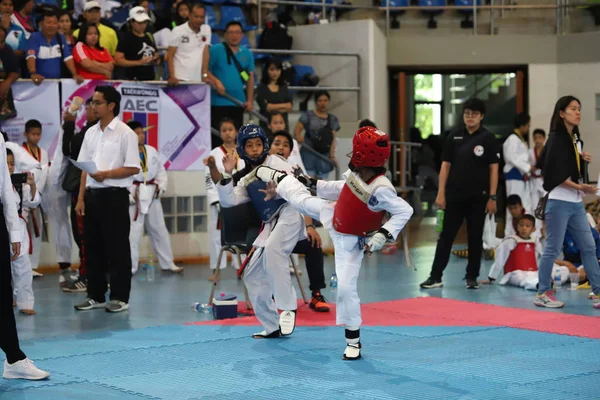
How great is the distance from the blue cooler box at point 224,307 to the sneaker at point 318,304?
76 cm

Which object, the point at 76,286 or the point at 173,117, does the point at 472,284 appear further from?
the point at 173,117

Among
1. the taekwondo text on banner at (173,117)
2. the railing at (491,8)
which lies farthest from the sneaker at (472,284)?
the railing at (491,8)

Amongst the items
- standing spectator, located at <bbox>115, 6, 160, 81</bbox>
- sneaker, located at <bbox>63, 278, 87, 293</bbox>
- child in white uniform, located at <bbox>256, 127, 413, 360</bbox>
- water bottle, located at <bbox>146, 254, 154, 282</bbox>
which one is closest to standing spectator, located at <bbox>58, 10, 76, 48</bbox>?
standing spectator, located at <bbox>115, 6, 160, 81</bbox>

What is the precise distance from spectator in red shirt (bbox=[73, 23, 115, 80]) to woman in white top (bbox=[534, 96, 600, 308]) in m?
5.61

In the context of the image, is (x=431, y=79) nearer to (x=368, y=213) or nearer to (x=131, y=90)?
(x=131, y=90)

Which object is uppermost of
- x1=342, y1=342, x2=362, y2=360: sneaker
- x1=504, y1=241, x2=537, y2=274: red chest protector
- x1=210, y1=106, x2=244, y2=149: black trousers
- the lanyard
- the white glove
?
x1=210, y1=106, x2=244, y2=149: black trousers

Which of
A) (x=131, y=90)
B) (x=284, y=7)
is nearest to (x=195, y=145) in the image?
(x=131, y=90)

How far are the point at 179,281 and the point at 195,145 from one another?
7.30ft

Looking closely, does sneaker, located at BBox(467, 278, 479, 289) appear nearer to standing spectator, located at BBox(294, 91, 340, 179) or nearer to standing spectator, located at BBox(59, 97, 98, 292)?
standing spectator, located at BBox(294, 91, 340, 179)

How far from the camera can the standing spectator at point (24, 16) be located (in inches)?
438

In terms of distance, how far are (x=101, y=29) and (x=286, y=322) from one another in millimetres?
6141

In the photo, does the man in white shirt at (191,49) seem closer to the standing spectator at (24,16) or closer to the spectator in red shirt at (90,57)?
the spectator in red shirt at (90,57)

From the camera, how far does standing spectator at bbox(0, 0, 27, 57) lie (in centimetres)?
1091

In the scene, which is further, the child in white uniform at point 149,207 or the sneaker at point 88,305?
the child in white uniform at point 149,207
